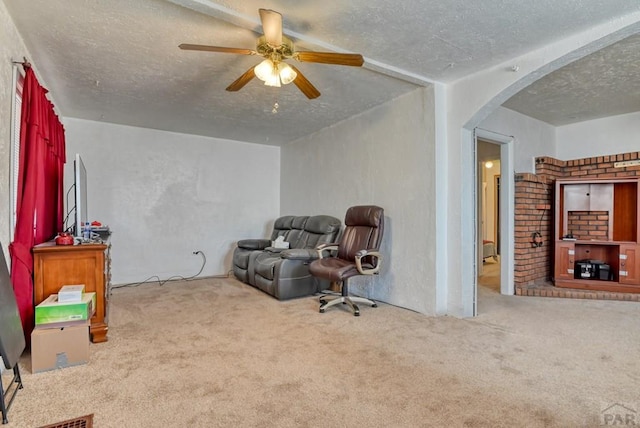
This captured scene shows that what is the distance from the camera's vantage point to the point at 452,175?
3281mm

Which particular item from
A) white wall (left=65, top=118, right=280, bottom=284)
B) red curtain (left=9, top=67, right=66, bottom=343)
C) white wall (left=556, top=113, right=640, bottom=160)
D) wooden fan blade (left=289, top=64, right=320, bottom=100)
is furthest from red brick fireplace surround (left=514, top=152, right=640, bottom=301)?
red curtain (left=9, top=67, right=66, bottom=343)

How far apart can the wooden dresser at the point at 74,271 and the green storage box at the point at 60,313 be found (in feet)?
0.89

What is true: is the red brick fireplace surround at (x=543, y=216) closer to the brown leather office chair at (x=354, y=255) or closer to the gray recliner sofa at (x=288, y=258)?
the brown leather office chair at (x=354, y=255)

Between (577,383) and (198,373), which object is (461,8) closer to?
(577,383)

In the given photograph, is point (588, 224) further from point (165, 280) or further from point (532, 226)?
point (165, 280)

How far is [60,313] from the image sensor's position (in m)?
2.18

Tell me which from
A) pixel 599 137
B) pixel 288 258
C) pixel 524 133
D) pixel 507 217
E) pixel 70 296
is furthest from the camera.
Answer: pixel 599 137

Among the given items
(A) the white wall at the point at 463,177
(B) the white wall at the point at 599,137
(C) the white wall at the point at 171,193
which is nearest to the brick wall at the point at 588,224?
(B) the white wall at the point at 599,137

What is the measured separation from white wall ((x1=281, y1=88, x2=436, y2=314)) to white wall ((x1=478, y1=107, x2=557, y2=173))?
114 centimetres

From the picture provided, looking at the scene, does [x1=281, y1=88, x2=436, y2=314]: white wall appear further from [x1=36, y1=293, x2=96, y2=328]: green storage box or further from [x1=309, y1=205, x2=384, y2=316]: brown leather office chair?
[x1=36, y1=293, x2=96, y2=328]: green storage box

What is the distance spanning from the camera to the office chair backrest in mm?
3527

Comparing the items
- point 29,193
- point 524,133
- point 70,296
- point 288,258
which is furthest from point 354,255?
point 524,133

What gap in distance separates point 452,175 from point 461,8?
1.58m

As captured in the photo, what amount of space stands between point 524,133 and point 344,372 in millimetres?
4101
